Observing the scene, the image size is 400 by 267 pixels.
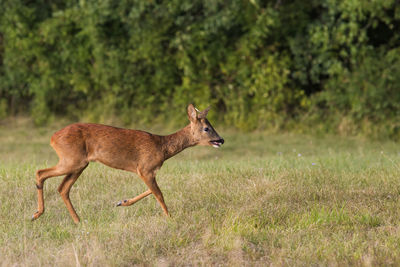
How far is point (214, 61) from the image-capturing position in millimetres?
16719

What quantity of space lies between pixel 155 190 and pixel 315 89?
38.2 ft

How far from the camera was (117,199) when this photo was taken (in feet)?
26.2

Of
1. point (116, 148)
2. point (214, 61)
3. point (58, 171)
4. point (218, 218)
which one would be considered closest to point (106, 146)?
point (116, 148)

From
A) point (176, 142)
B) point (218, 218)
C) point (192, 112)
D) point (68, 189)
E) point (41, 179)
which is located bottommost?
point (218, 218)

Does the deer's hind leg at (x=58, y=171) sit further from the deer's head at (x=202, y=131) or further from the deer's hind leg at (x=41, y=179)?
the deer's head at (x=202, y=131)

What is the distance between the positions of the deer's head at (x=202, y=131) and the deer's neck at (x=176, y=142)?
0.07 metres

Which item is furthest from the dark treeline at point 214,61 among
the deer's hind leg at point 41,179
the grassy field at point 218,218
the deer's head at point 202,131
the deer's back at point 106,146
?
the deer's hind leg at point 41,179

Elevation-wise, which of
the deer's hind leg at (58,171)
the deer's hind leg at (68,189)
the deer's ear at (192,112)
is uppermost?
the deer's ear at (192,112)

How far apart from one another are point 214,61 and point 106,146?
10.5m

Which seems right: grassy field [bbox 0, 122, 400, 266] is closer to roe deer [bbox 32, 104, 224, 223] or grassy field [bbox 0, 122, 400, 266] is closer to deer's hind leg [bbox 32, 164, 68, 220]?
deer's hind leg [bbox 32, 164, 68, 220]

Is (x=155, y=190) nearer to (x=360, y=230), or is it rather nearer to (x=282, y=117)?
(x=360, y=230)

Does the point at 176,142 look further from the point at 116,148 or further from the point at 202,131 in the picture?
the point at 116,148

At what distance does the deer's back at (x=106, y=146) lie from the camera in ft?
21.2

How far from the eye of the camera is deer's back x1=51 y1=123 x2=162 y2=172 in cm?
645
